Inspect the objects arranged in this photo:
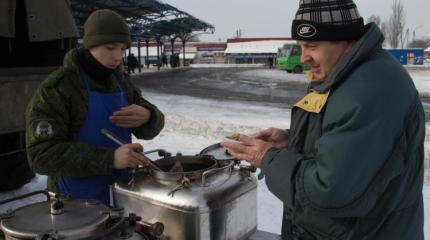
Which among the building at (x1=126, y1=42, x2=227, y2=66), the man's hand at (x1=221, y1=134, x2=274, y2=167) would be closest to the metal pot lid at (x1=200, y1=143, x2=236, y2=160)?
the man's hand at (x1=221, y1=134, x2=274, y2=167)

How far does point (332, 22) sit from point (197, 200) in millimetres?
756

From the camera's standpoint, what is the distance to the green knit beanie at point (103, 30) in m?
2.08

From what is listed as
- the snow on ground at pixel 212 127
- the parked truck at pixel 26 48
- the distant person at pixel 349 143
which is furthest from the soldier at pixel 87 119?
the snow on ground at pixel 212 127

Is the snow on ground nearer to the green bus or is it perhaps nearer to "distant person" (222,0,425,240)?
"distant person" (222,0,425,240)

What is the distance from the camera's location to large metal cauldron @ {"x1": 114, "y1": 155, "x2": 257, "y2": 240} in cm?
166

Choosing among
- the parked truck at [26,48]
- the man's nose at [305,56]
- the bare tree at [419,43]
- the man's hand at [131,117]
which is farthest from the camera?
the bare tree at [419,43]

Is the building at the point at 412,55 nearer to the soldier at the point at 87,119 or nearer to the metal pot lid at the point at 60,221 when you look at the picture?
the soldier at the point at 87,119

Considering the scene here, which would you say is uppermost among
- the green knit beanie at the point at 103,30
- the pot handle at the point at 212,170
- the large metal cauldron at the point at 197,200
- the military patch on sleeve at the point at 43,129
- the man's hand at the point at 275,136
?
the green knit beanie at the point at 103,30

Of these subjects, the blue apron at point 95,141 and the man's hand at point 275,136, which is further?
the blue apron at point 95,141

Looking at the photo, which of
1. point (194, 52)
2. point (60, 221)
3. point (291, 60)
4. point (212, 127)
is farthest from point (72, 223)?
point (194, 52)

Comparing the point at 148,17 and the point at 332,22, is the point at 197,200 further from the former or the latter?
the point at 148,17

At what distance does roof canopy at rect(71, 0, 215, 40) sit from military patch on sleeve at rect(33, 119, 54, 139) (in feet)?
64.1

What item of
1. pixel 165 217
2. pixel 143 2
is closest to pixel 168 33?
pixel 143 2

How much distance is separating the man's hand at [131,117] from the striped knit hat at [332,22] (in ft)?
3.20
